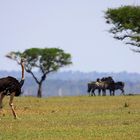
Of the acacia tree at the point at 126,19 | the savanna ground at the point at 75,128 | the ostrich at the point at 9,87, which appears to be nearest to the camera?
the savanna ground at the point at 75,128

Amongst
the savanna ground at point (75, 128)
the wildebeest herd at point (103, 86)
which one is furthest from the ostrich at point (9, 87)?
the wildebeest herd at point (103, 86)

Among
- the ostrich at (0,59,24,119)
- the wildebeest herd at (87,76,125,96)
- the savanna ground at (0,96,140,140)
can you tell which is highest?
the wildebeest herd at (87,76,125,96)

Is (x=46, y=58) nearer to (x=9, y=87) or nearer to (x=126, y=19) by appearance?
(x=126, y=19)

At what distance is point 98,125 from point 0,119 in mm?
5579

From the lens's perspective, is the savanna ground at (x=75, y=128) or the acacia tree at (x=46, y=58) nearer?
the savanna ground at (x=75, y=128)

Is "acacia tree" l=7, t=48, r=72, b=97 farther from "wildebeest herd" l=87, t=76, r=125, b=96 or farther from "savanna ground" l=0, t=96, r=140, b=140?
"savanna ground" l=0, t=96, r=140, b=140

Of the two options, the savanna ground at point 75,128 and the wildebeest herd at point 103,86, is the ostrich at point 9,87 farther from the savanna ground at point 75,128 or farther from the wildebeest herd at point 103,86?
the wildebeest herd at point 103,86

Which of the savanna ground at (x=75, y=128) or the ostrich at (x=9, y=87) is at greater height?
the ostrich at (x=9, y=87)

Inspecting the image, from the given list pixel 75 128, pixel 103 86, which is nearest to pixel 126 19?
pixel 103 86

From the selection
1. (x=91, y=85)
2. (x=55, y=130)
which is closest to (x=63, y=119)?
(x=55, y=130)

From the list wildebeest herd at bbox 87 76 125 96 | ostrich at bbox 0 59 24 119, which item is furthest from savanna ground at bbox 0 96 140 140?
wildebeest herd at bbox 87 76 125 96

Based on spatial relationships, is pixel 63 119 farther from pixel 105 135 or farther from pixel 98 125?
pixel 105 135

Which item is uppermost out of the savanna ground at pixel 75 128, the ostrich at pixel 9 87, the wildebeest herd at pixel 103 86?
the wildebeest herd at pixel 103 86

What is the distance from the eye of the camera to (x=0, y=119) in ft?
89.3
